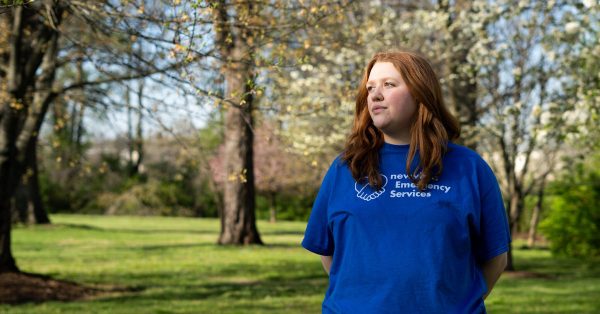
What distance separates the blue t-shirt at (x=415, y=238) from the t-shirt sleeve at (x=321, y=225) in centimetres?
7

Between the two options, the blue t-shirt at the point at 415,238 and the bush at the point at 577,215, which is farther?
the bush at the point at 577,215

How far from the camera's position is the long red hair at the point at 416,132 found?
287 cm

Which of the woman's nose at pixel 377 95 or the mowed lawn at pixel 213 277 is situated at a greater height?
the woman's nose at pixel 377 95

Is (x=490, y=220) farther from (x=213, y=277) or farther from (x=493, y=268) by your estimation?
(x=213, y=277)

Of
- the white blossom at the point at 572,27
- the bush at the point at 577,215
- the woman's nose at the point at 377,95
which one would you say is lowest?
Result: the bush at the point at 577,215

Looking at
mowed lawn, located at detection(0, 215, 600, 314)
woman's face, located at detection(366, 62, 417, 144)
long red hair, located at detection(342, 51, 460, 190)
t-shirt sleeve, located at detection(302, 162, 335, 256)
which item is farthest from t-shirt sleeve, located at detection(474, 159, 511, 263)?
mowed lawn, located at detection(0, 215, 600, 314)

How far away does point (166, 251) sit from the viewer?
1958 centimetres

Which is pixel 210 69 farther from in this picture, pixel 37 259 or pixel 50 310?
pixel 37 259

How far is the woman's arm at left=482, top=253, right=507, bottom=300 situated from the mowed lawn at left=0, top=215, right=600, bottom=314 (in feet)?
21.7

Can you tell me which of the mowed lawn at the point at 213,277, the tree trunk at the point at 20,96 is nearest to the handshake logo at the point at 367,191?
the mowed lawn at the point at 213,277

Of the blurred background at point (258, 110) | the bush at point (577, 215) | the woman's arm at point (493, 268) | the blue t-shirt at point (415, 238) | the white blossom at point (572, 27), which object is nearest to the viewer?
the blue t-shirt at point (415, 238)

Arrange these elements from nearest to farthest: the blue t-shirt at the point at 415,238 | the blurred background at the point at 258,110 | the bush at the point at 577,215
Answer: the blue t-shirt at the point at 415,238 < the blurred background at the point at 258,110 < the bush at the point at 577,215

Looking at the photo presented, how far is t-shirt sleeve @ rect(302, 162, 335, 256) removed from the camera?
3.04 m

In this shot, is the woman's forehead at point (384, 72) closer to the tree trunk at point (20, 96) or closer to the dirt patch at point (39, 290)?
the tree trunk at point (20, 96)
